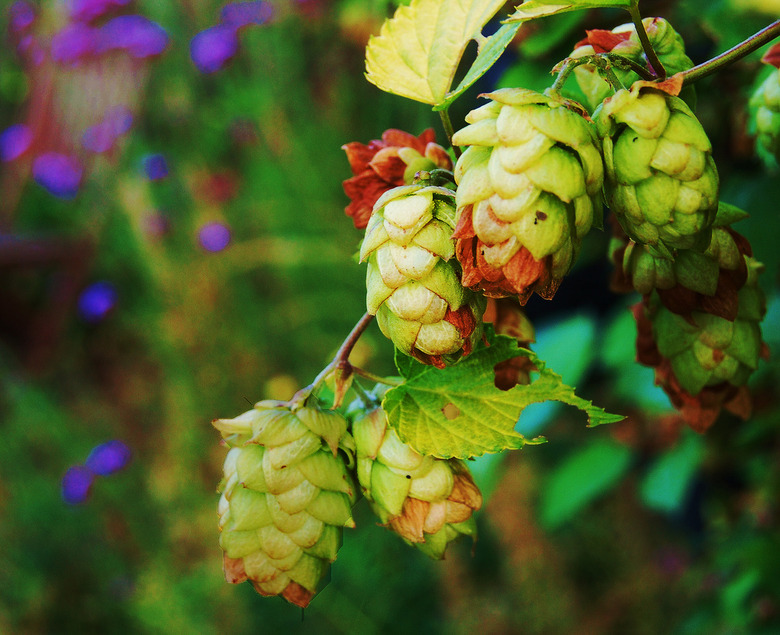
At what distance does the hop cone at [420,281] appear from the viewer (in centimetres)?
27

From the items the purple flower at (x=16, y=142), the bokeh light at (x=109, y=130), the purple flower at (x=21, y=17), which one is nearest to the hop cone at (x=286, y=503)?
the bokeh light at (x=109, y=130)

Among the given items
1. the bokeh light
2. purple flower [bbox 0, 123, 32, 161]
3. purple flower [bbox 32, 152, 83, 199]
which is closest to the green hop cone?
the bokeh light

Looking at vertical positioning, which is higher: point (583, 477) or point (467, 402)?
point (467, 402)

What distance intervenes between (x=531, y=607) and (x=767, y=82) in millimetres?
1385

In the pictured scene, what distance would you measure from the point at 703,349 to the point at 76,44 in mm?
1800

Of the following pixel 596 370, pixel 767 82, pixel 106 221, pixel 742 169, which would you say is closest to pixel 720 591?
pixel 596 370

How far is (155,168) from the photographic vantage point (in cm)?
162

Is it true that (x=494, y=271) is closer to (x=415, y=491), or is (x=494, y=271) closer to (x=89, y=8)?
(x=415, y=491)

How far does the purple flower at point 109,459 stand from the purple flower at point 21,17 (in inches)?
52.9

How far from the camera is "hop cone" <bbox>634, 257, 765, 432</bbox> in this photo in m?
0.35

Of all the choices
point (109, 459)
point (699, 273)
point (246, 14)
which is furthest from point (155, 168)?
point (699, 273)

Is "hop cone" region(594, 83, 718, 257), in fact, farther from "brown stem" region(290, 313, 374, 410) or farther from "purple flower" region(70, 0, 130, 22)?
"purple flower" region(70, 0, 130, 22)

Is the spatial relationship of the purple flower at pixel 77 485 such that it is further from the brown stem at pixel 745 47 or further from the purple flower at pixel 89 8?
the brown stem at pixel 745 47

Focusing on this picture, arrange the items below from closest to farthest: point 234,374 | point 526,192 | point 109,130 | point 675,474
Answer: point 526,192 → point 675,474 → point 234,374 → point 109,130
